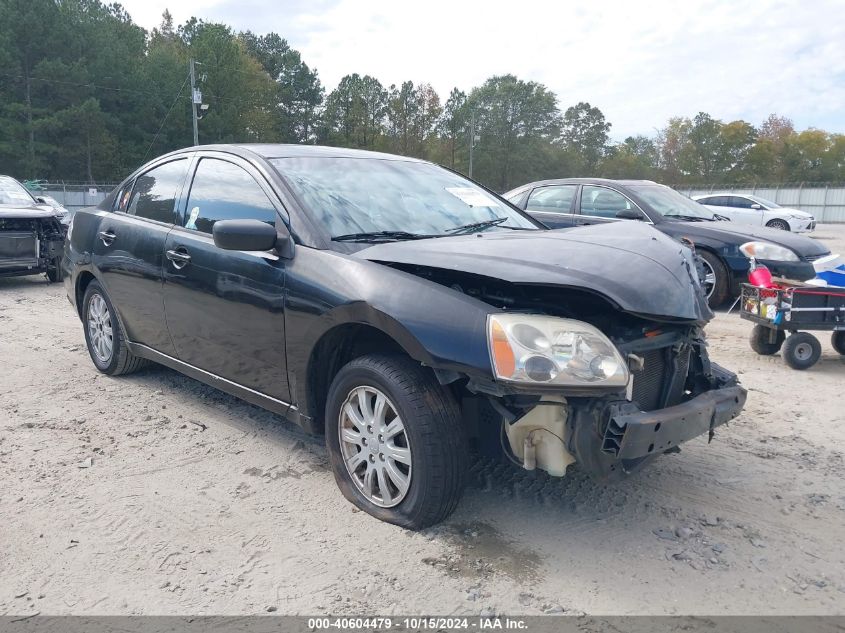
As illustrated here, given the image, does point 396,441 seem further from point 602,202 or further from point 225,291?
point 602,202

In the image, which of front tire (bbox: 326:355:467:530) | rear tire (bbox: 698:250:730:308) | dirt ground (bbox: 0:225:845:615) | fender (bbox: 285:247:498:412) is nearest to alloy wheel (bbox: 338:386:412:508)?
front tire (bbox: 326:355:467:530)

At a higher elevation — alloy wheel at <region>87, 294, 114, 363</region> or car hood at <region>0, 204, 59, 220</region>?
car hood at <region>0, 204, 59, 220</region>

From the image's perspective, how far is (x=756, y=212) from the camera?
70.7ft

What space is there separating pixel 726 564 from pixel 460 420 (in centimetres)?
119

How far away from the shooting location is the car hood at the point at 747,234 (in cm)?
766

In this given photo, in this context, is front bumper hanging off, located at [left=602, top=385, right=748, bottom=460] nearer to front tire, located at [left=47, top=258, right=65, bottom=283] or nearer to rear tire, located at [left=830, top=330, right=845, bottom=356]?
rear tire, located at [left=830, top=330, right=845, bottom=356]

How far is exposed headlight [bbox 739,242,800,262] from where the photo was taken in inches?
295

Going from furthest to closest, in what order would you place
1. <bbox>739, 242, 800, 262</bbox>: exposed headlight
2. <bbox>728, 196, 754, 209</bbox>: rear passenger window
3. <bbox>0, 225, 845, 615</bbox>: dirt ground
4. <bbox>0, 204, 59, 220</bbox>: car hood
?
<bbox>728, 196, 754, 209</bbox>: rear passenger window, <bbox>0, 204, 59, 220</bbox>: car hood, <bbox>739, 242, 800, 262</bbox>: exposed headlight, <bbox>0, 225, 845, 615</bbox>: dirt ground

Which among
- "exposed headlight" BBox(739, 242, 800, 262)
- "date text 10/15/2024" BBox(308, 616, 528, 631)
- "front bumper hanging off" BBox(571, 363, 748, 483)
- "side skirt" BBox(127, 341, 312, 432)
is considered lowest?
"date text 10/15/2024" BBox(308, 616, 528, 631)

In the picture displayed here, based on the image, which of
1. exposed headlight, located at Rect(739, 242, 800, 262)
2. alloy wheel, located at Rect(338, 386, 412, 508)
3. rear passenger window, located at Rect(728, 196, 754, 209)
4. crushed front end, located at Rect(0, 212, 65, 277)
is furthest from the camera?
rear passenger window, located at Rect(728, 196, 754, 209)

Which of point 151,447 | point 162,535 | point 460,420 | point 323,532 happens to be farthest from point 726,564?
point 151,447

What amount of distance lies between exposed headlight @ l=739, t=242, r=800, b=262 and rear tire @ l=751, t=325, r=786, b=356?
59.9 inches

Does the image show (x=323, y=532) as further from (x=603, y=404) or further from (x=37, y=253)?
(x=37, y=253)

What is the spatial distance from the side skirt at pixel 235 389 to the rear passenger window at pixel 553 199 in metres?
6.21
